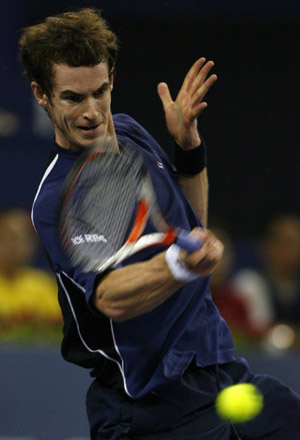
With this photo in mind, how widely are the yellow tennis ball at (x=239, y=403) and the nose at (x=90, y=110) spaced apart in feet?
3.88

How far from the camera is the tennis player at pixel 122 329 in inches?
130

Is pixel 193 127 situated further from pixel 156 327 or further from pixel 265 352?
pixel 265 352

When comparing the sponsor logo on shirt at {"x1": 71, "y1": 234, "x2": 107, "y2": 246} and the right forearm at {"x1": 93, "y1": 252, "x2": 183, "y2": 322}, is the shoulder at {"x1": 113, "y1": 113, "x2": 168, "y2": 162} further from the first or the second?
the right forearm at {"x1": 93, "y1": 252, "x2": 183, "y2": 322}

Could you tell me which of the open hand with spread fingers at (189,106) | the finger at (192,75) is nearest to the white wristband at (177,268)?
the open hand with spread fingers at (189,106)

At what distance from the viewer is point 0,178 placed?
25.6 feet

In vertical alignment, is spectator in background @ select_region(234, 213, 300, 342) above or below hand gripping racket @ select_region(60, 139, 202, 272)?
below

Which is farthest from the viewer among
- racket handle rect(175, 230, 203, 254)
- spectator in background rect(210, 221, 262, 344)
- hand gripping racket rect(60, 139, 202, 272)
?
spectator in background rect(210, 221, 262, 344)

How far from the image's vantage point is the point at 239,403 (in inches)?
132

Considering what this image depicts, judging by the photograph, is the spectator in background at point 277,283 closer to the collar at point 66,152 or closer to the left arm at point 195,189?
the left arm at point 195,189

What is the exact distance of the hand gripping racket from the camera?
125 inches

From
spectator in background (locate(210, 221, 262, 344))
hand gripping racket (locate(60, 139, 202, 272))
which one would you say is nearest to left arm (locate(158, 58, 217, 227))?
hand gripping racket (locate(60, 139, 202, 272))

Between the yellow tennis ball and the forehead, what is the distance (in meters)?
1.29

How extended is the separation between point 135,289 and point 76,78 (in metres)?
0.85

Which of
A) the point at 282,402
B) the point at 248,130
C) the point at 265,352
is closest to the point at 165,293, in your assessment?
the point at 282,402
